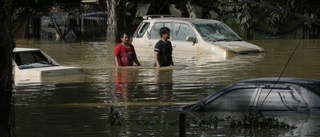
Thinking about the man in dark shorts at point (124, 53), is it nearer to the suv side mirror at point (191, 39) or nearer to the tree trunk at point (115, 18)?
the suv side mirror at point (191, 39)

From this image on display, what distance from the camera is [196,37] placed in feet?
85.6

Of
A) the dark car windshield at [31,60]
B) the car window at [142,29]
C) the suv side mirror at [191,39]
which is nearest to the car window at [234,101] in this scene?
the dark car windshield at [31,60]

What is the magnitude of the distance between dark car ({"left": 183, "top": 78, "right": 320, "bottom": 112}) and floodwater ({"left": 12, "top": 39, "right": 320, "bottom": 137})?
175 mm

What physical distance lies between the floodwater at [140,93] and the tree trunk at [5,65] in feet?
Result: 2.85

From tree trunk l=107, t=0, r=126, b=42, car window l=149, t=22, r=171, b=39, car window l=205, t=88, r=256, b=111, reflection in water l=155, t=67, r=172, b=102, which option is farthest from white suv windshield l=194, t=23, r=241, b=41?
car window l=205, t=88, r=256, b=111

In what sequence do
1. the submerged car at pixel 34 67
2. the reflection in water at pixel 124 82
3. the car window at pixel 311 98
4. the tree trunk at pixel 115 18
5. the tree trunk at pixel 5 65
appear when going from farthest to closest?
the tree trunk at pixel 115 18 → the submerged car at pixel 34 67 → the reflection in water at pixel 124 82 → the car window at pixel 311 98 → the tree trunk at pixel 5 65

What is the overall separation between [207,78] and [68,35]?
2324 cm

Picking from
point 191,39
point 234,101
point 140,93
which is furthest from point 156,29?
point 234,101

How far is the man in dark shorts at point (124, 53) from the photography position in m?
20.8

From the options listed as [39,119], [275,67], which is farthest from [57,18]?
[39,119]

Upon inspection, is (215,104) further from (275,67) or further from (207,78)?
(275,67)

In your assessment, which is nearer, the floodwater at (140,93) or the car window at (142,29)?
the floodwater at (140,93)

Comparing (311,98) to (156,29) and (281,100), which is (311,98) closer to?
(281,100)

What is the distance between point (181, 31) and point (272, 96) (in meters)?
14.6
